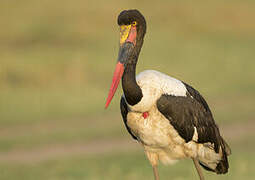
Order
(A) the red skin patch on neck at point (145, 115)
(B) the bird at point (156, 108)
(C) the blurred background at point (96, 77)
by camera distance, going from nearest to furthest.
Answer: (B) the bird at point (156, 108) → (A) the red skin patch on neck at point (145, 115) → (C) the blurred background at point (96, 77)

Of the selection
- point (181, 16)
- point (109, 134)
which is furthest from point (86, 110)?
point (181, 16)

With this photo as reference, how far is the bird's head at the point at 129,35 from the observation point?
6.00 meters

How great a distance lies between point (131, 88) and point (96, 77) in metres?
13.5

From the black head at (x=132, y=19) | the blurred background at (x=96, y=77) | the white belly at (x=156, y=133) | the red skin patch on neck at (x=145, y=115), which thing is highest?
the black head at (x=132, y=19)

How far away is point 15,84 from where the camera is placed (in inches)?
711

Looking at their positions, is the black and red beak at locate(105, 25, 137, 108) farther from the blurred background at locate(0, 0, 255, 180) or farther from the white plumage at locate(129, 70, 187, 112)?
the blurred background at locate(0, 0, 255, 180)

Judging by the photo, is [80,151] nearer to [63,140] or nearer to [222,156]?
[63,140]

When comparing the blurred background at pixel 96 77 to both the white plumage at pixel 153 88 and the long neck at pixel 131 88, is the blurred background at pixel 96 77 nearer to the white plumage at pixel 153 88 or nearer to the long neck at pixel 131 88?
the white plumage at pixel 153 88

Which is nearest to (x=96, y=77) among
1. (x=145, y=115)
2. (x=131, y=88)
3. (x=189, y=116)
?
(x=189, y=116)

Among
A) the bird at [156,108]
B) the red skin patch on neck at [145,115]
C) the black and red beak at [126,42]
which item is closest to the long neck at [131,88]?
the bird at [156,108]

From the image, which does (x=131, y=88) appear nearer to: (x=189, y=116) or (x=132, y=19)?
(x=132, y=19)

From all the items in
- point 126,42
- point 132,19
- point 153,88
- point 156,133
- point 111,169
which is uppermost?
point 132,19

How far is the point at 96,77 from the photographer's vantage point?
63.4ft

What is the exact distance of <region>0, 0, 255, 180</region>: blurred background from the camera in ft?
34.5
